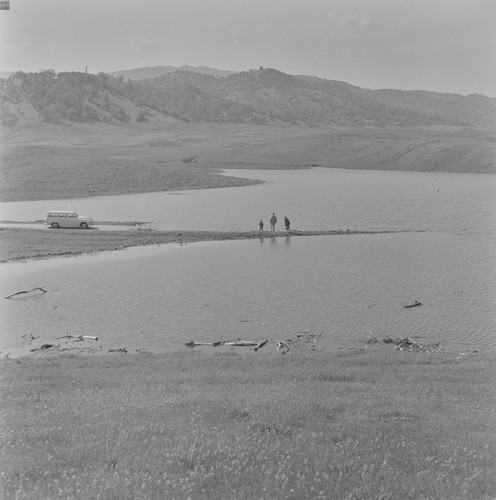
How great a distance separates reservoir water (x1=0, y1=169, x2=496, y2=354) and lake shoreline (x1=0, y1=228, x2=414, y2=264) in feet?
8.83

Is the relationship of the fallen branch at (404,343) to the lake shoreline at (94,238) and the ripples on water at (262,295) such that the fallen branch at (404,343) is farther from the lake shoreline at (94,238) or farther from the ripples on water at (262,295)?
the lake shoreline at (94,238)

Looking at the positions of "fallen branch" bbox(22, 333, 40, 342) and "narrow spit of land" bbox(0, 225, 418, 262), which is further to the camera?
"narrow spit of land" bbox(0, 225, 418, 262)

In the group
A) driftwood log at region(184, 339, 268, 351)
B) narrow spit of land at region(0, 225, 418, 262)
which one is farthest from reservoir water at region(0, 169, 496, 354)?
narrow spit of land at region(0, 225, 418, 262)

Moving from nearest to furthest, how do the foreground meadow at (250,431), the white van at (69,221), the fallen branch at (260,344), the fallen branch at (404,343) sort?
the foreground meadow at (250,431) < the fallen branch at (404,343) < the fallen branch at (260,344) < the white van at (69,221)

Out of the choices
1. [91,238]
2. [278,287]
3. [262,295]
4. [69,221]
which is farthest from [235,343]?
[69,221]

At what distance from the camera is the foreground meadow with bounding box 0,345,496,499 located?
9.97 meters

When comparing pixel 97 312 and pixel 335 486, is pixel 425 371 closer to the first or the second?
pixel 335 486

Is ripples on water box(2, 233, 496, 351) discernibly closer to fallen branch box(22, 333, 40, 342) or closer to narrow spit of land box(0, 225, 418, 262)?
fallen branch box(22, 333, 40, 342)

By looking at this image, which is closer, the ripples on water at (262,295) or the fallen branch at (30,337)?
the fallen branch at (30,337)

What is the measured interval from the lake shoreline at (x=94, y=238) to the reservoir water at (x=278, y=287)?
8.83 feet

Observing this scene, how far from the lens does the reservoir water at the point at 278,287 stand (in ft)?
110

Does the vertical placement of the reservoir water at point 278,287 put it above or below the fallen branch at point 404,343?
above

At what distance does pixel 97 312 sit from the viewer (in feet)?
124

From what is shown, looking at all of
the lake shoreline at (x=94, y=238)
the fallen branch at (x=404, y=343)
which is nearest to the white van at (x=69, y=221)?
the lake shoreline at (x=94, y=238)
